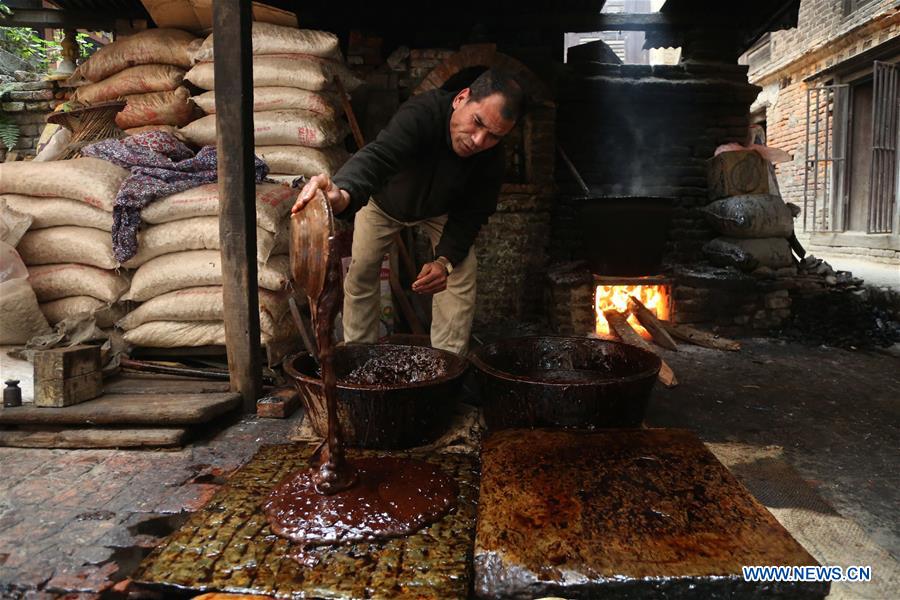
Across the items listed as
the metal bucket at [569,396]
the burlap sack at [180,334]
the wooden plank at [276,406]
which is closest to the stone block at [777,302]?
the metal bucket at [569,396]

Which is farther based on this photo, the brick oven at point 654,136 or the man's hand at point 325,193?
the brick oven at point 654,136

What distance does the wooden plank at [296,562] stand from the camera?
1.51m

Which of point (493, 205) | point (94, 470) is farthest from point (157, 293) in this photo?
point (493, 205)

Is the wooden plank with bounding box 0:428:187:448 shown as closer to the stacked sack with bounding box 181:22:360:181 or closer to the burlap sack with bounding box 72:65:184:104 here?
the stacked sack with bounding box 181:22:360:181

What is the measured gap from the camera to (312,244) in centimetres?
191

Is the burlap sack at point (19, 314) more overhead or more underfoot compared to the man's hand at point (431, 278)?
more underfoot

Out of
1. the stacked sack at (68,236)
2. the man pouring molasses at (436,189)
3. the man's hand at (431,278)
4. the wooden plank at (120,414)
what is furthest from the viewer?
the stacked sack at (68,236)

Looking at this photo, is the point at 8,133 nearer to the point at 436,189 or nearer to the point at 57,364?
the point at 57,364

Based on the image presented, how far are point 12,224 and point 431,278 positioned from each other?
2.66 m

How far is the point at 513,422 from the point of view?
238cm

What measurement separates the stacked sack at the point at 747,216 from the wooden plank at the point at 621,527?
4.57m

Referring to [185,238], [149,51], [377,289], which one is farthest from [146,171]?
[377,289]

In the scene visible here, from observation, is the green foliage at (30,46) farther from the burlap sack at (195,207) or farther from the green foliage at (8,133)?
the burlap sack at (195,207)

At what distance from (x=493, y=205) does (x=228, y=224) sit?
141cm
